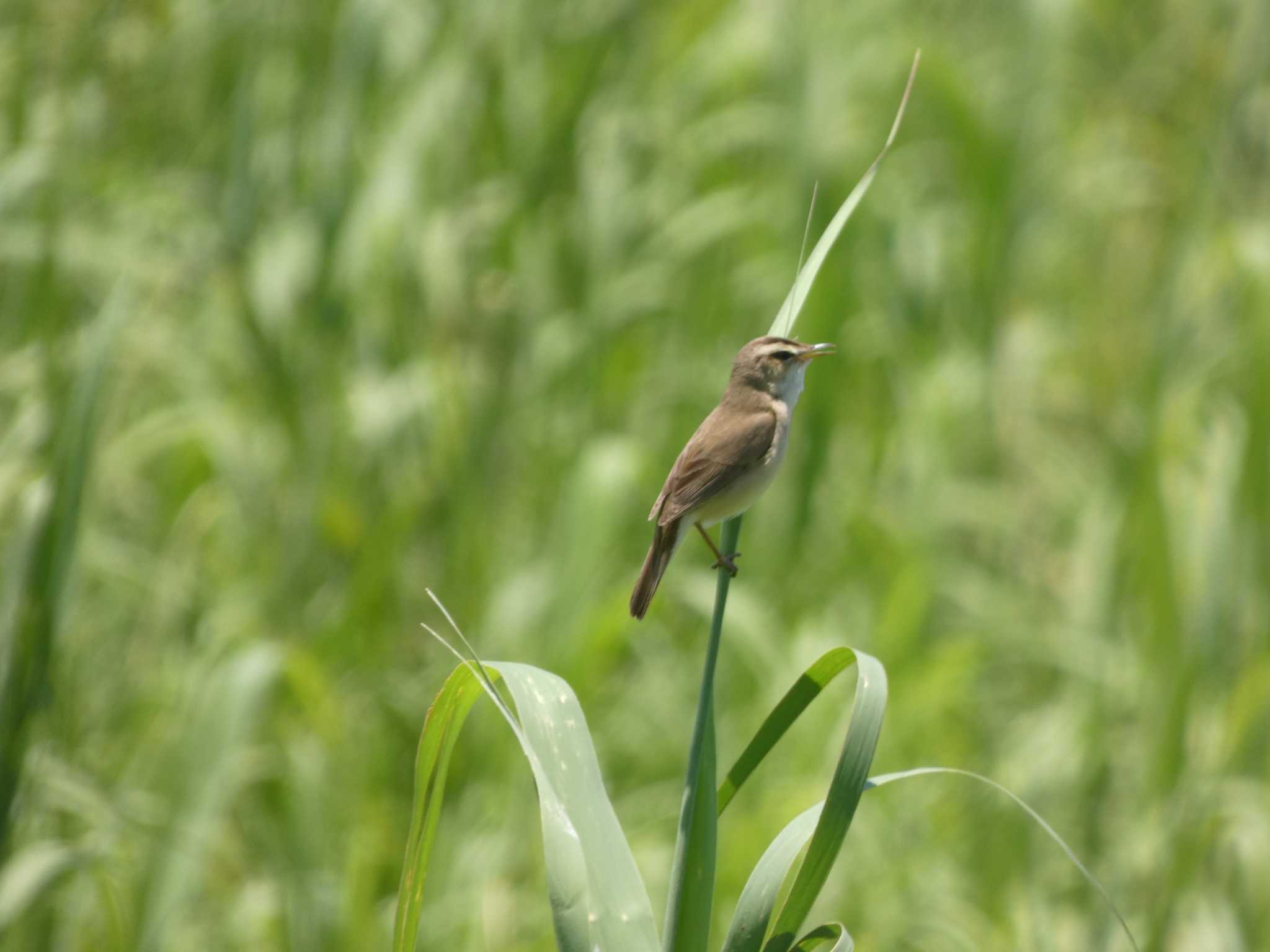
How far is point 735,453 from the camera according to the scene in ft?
7.12

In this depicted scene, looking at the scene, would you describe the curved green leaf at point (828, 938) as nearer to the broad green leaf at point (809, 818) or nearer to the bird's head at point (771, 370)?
the broad green leaf at point (809, 818)

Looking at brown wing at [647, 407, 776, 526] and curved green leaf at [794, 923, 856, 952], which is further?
brown wing at [647, 407, 776, 526]

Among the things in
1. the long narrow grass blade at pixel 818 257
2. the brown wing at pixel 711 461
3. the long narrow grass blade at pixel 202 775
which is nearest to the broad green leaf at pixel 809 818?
the long narrow grass blade at pixel 818 257

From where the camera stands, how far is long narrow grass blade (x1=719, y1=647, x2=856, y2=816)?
141 centimetres

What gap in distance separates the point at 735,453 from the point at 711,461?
0.22 ft

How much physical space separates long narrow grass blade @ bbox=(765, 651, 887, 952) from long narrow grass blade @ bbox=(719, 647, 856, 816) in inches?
→ 1.4

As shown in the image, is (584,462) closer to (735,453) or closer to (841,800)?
(735,453)

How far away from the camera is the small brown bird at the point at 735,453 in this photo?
81.4 inches

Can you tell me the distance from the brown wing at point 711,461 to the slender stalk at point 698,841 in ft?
2.10

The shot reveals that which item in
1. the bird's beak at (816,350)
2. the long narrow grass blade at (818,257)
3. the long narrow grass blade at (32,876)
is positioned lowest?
the long narrow grass blade at (32,876)

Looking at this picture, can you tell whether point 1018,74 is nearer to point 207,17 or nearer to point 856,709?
point 207,17

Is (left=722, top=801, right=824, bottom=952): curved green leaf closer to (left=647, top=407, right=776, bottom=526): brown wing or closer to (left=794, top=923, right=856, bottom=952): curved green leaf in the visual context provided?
(left=794, top=923, right=856, bottom=952): curved green leaf

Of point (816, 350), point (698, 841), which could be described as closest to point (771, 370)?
point (816, 350)

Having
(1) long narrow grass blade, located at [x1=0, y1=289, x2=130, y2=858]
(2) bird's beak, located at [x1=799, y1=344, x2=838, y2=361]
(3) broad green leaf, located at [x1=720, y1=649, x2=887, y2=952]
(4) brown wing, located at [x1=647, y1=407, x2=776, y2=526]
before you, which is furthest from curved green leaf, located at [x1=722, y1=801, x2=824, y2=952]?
(1) long narrow grass blade, located at [x1=0, y1=289, x2=130, y2=858]
